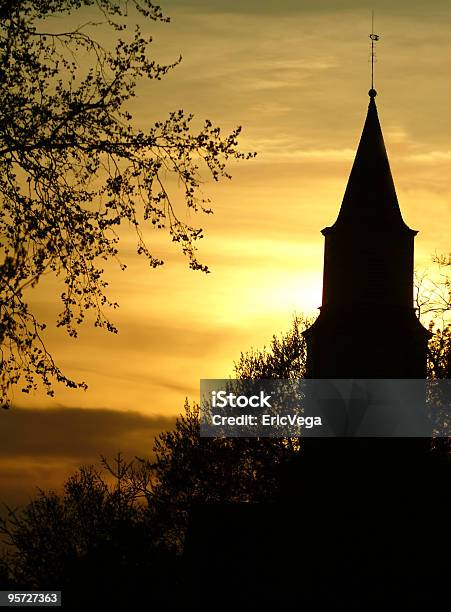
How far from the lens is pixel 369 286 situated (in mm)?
47188

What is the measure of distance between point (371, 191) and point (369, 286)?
4005mm

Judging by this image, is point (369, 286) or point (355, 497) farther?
point (369, 286)

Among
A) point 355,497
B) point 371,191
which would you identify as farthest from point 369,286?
point 355,497

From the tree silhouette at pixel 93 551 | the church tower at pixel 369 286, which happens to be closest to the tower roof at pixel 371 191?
the church tower at pixel 369 286

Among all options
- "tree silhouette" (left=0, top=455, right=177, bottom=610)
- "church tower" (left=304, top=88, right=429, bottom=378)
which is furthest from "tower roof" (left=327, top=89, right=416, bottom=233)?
"tree silhouette" (left=0, top=455, right=177, bottom=610)

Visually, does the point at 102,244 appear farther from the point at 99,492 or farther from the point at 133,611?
the point at 99,492

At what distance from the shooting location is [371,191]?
157ft

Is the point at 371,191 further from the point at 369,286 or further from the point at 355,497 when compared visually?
the point at 355,497

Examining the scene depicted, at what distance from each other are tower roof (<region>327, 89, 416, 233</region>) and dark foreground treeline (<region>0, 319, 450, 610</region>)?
18.2 ft

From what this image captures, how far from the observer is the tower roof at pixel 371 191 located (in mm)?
47438

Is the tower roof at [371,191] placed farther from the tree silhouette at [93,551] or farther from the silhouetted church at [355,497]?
the tree silhouette at [93,551]

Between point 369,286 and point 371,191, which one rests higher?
point 371,191

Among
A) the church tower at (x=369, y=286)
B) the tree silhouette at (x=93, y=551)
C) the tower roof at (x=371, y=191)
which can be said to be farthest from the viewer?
the tower roof at (x=371, y=191)

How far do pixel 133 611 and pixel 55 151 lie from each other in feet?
74.2
